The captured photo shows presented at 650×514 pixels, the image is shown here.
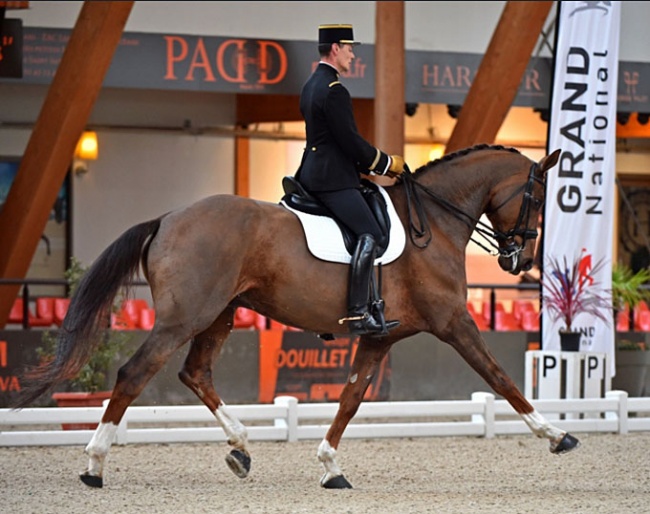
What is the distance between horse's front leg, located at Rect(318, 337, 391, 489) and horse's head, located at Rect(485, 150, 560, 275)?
2.90 ft

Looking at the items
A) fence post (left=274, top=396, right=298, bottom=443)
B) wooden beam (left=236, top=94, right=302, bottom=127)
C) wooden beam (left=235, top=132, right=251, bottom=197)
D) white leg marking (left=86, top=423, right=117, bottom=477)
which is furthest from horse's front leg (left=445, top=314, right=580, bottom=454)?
wooden beam (left=235, top=132, right=251, bottom=197)

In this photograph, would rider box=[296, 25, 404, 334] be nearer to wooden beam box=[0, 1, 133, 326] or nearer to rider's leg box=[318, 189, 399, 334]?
rider's leg box=[318, 189, 399, 334]

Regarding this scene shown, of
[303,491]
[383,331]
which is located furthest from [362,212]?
[303,491]

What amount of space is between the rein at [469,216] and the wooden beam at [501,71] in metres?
5.40

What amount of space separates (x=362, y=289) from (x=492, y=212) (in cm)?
108

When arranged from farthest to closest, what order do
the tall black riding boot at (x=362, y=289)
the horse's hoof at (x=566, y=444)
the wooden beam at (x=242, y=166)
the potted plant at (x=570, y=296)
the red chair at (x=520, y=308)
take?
1. the wooden beam at (x=242, y=166)
2. the red chair at (x=520, y=308)
3. the potted plant at (x=570, y=296)
4. the horse's hoof at (x=566, y=444)
5. the tall black riding boot at (x=362, y=289)

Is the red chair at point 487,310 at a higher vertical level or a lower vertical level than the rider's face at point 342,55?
lower

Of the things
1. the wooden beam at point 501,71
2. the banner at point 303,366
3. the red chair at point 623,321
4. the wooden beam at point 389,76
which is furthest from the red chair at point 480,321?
the wooden beam at point 389,76

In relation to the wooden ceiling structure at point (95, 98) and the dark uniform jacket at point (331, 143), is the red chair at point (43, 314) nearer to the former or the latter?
the wooden ceiling structure at point (95, 98)

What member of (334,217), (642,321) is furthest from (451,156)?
(642,321)

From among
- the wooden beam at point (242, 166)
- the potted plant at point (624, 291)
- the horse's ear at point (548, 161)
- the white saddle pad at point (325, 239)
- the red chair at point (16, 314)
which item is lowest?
the red chair at point (16, 314)

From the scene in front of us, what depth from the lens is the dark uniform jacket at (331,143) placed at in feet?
22.5

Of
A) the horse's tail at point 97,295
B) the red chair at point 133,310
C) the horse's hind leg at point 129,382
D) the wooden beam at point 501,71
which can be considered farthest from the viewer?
the red chair at point 133,310

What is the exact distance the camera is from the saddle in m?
6.86
